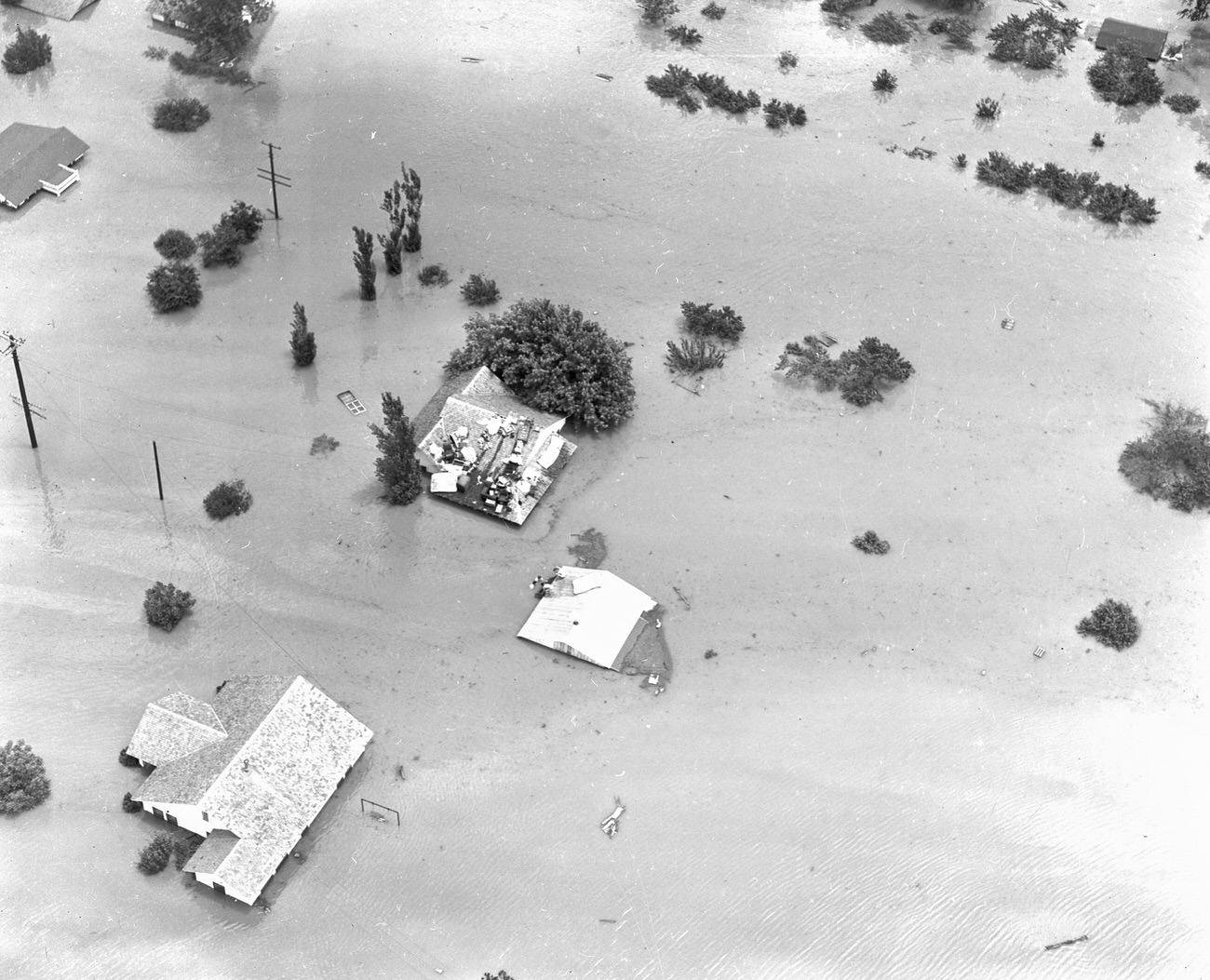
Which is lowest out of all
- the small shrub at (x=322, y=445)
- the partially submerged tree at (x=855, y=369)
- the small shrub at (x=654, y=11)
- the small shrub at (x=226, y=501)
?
the small shrub at (x=226, y=501)

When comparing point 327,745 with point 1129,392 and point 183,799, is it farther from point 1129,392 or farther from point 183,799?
point 1129,392

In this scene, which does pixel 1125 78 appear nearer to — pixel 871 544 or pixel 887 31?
pixel 887 31

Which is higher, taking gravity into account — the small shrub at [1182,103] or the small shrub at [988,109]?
the small shrub at [1182,103]

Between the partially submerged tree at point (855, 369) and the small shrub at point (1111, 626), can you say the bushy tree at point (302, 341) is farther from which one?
the small shrub at point (1111, 626)

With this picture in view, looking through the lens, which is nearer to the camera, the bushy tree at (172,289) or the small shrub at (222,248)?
Answer: the bushy tree at (172,289)

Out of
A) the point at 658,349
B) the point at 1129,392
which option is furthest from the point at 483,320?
→ the point at 1129,392

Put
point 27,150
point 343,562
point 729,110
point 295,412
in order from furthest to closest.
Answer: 1. point 729,110
2. point 27,150
3. point 295,412
4. point 343,562

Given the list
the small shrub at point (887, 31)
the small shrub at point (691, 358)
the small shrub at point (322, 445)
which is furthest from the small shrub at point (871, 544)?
A: the small shrub at point (887, 31)
